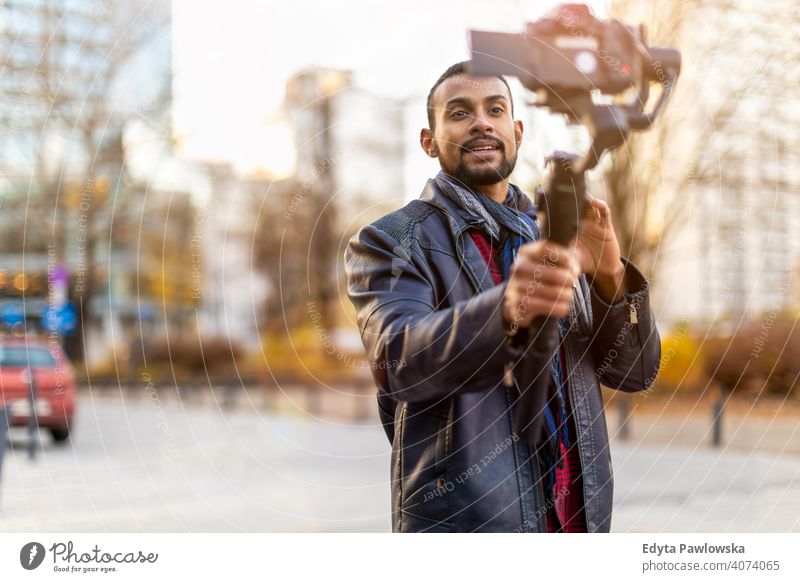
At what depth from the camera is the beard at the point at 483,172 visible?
2000 mm

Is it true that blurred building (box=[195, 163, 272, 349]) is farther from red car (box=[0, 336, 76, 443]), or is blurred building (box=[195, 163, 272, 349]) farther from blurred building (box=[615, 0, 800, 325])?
blurred building (box=[615, 0, 800, 325])

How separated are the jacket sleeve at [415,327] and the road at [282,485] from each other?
1865 millimetres

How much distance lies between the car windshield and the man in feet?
29.3

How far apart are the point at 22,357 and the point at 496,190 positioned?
9.85 m

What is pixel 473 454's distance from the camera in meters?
1.88

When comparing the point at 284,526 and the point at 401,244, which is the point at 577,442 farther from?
the point at 284,526

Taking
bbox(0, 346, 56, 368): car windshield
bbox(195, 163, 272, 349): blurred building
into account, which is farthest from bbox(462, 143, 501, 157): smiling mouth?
bbox(0, 346, 56, 368): car windshield

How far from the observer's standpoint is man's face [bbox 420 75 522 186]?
6.51 ft

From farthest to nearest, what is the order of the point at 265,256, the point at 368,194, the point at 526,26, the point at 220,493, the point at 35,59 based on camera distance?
the point at 265,256, the point at 368,194, the point at 220,493, the point at 35,59, the point at 526,26

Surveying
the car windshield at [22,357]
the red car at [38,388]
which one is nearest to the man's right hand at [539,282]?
the red car at [38,388]

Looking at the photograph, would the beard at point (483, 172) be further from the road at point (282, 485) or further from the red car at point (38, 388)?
the red car at point (38, 388)

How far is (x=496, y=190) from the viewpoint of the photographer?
6.69 feet
